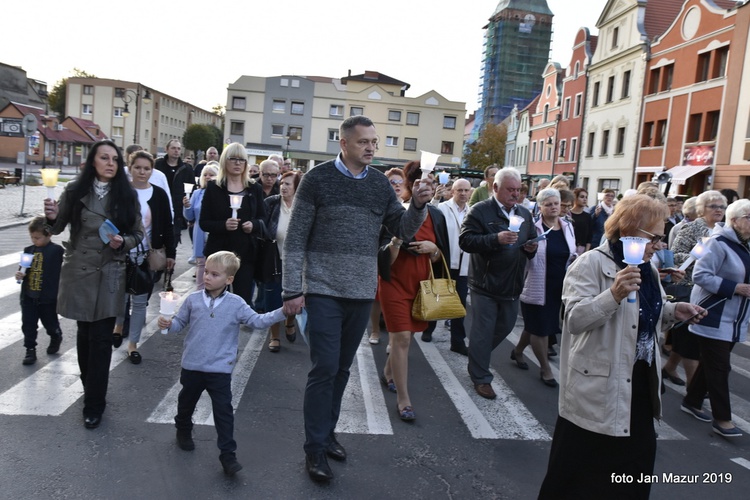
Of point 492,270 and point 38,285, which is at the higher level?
point 492,270

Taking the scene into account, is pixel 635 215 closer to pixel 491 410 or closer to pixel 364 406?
pixel 491 410

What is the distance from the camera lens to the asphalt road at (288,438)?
368 centimetres

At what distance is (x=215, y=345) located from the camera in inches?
154

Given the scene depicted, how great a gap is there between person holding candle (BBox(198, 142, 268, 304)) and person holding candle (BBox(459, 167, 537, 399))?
86.5 inches

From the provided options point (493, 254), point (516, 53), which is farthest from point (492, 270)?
point (516, 53)

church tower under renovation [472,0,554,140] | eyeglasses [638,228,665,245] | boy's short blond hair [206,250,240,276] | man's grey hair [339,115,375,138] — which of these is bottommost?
boy's short blond hair [206,250,240,276]

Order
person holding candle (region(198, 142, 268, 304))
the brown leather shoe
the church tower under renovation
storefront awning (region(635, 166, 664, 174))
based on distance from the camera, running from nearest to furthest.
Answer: the brown leather shoe → person holding candle (region(198, 142, 268, 304)) → storefront awning (region(635, 166, 664, 174)) → the church tower under renovation

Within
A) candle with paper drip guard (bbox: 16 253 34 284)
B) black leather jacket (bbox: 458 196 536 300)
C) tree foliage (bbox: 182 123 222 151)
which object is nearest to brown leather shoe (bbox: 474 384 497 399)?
black leather jacket (bbox: 458 196 536 300)

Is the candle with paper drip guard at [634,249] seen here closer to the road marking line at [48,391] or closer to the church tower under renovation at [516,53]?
the road marking line at [48,391]

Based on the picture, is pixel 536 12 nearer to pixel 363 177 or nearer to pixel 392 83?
pixel 392 83

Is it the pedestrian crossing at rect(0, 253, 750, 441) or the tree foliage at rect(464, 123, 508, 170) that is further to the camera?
the tree foliage at rect(464, 123, 508, 170)

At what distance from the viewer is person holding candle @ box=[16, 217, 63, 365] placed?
5750mm

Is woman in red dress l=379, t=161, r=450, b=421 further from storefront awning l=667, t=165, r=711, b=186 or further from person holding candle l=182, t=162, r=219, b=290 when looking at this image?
storefront awning l=667, t=165, r=711, b=186

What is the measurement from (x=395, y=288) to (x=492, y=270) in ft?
3.64
